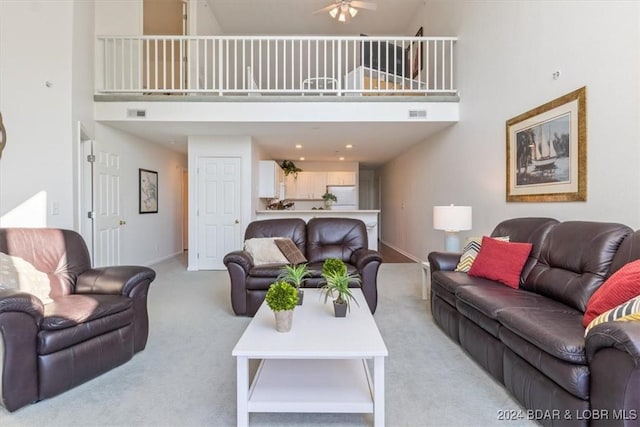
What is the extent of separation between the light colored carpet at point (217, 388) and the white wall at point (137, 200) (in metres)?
2.86

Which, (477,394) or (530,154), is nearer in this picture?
(477,394)

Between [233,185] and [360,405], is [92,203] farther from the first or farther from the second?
[360,405]

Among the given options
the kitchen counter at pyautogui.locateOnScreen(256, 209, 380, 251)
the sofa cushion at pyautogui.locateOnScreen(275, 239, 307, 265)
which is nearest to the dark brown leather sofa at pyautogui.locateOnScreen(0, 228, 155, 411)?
the sofa cushion at pyautogui.locateOnScreen(275, 239, 307, 265)

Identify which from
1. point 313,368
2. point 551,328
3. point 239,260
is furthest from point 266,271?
point 551,328

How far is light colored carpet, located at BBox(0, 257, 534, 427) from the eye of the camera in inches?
68.9

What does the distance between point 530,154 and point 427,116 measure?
182 cm

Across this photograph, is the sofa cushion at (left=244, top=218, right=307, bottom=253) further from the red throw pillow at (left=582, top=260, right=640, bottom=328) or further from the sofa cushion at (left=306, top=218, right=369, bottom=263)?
the red throw pillow at (left=582, top=260, right=640, bottom=328)

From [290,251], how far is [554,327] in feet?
8.37

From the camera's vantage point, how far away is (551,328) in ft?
5.49

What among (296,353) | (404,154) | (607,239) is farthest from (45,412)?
(404,154)

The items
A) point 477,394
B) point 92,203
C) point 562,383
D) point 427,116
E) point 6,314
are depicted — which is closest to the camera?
point 562,383

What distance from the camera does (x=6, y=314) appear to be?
1740 millimetres

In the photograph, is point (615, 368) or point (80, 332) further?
point (80, 332)

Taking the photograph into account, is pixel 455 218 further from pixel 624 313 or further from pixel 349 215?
pixel 349 215
